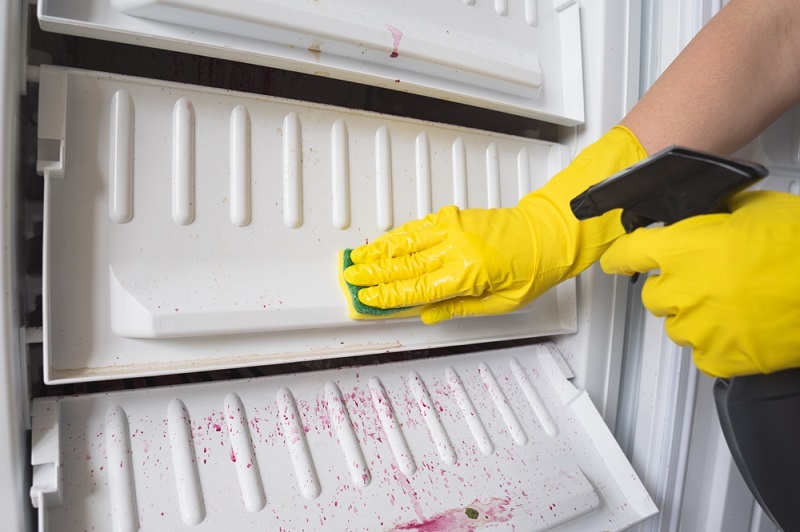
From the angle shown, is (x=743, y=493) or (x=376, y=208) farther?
(x=743, y=493)

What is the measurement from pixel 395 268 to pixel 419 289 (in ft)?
0.19

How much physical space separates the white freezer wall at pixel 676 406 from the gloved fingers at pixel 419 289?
56cm

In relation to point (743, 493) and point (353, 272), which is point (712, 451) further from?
point (353, 272)

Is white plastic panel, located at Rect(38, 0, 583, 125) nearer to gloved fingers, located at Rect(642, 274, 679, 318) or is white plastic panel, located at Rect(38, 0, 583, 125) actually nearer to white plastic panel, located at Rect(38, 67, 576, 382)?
white plastic panel, located at Rect(38, 67, 576, 382)

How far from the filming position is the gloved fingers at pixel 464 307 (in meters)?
1.08

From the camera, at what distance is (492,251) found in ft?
3.31

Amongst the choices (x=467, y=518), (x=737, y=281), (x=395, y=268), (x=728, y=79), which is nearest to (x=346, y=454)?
(x=467, y=518)

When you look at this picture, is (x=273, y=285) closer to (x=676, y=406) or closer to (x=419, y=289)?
(x=419, y=289)

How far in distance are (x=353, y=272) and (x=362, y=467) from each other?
34 cm

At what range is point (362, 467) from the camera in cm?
97

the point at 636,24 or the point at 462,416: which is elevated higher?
the point at 636,24

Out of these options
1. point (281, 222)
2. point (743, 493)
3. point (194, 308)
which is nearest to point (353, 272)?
point (281, 222)

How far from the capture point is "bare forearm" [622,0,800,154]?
1038 millimetres

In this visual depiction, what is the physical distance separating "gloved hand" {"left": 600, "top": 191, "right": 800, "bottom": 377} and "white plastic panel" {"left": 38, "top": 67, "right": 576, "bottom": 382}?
18.6 inches
